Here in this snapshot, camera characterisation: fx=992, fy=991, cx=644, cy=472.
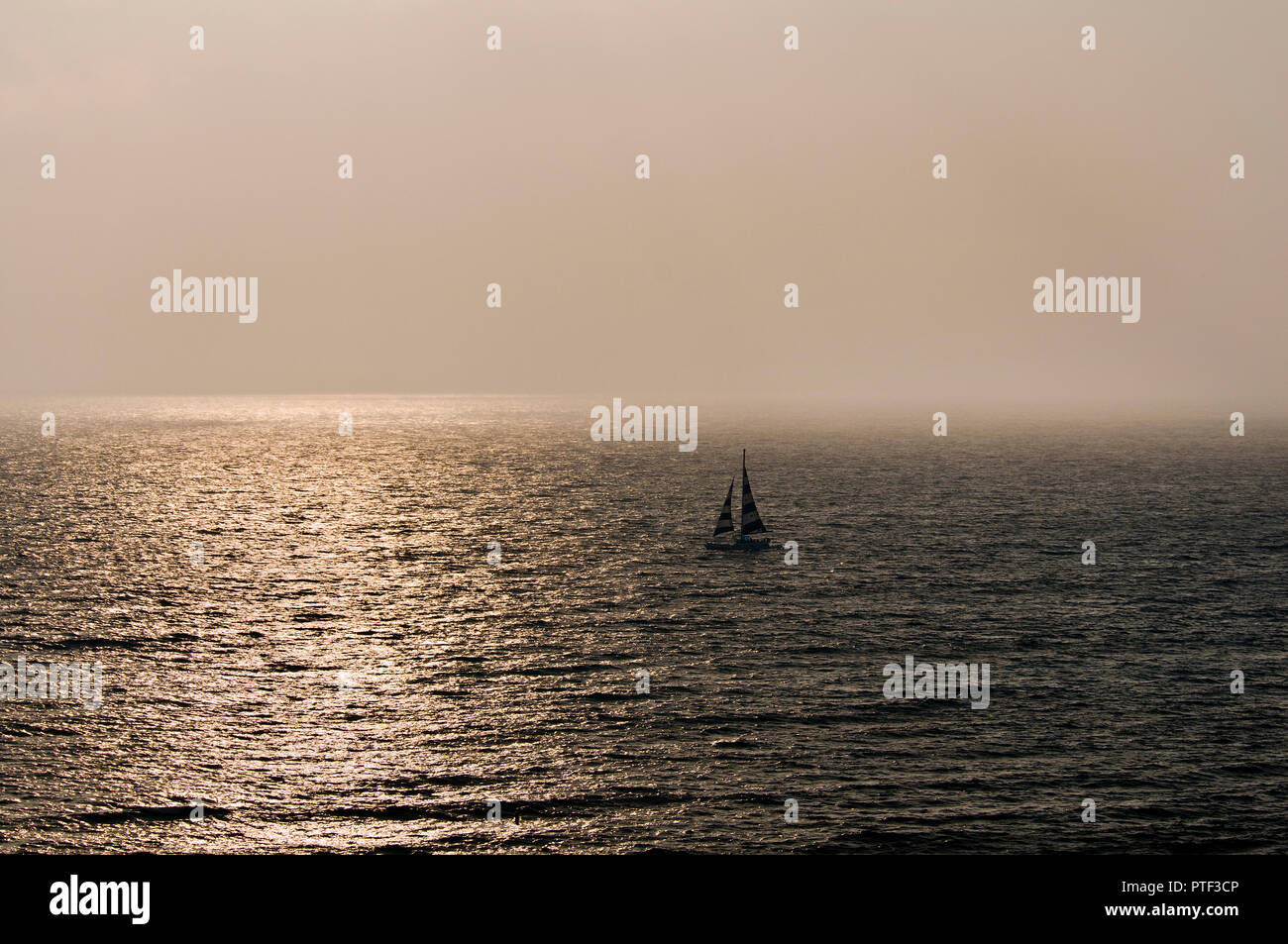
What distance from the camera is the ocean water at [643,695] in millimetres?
41000

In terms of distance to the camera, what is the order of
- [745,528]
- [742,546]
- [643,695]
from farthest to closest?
[745,528] → [742,546] → [643,695]

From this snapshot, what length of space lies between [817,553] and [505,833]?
220 ft

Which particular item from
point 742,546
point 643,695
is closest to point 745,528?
point 742,546

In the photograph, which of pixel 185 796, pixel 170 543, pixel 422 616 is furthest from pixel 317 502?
pixel 185 796

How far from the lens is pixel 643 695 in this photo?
2211 inches

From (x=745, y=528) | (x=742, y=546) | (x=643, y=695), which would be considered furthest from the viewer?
(x=745, y=528)

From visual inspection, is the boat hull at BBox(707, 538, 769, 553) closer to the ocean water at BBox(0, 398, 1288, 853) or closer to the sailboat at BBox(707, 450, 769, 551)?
the sailboat at BBox(707, 450, 769, 551)

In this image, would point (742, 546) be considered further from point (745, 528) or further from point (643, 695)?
point (643, 695)

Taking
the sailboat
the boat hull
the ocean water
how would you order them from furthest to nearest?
1. the sailboat
2. the boat hull
3. the ocean water

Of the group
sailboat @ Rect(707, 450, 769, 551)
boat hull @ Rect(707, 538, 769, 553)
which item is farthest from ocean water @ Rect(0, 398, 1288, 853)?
sailboat @ Rect(707, 450, 769, 551)

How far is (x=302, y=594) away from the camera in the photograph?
8512cm

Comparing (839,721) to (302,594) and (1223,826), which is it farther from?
(302,594)

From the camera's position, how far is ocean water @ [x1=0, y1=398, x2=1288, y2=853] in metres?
41.0

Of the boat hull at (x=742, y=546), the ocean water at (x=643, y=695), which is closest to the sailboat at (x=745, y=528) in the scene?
the boat hull at (x=742, y=546)
